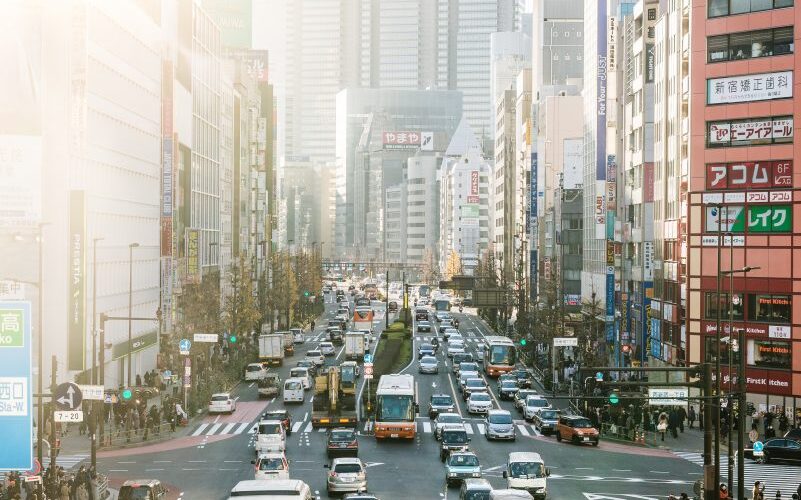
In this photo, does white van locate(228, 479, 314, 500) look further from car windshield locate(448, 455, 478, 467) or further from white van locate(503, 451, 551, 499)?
car windshield locate(448, 455, 478, 467)

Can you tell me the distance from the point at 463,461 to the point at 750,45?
3383cm

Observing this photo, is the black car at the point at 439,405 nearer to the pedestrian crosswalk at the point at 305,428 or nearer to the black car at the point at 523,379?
the pedestrian crosswalk at the point at 305,428

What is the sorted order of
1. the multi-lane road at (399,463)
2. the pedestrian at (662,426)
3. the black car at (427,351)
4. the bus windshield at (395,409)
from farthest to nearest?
1. the black car at (427,351)
2. the pedestrian at (662,426)
3. the bus windshield at (395,409)
4. the multi-lane road at (399,463)

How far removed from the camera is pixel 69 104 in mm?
66250

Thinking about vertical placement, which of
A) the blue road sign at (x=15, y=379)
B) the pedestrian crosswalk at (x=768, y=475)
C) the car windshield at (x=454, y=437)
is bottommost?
the pedestrian crosswalk at (x=768, y=475)

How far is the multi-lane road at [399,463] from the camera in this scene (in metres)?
42.4

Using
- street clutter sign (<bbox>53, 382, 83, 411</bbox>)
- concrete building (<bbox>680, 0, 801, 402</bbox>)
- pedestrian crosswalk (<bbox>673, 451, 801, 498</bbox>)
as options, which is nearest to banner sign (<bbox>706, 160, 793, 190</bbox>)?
concrete building (<bbox>680, 0, 801, 402</bbox>)

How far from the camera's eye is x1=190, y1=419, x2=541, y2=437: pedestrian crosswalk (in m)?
59.2

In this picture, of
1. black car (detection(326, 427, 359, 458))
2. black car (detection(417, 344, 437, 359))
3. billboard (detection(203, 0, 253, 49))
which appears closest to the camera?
black car (detection(326, 427, 359, 458))

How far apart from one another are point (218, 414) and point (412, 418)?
1576 cm

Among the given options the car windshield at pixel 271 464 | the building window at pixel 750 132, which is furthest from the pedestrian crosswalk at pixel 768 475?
the building window at pixel 750 132

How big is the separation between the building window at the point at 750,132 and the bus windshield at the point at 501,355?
24.3 m

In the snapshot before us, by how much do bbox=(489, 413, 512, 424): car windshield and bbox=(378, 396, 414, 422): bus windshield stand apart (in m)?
3.82

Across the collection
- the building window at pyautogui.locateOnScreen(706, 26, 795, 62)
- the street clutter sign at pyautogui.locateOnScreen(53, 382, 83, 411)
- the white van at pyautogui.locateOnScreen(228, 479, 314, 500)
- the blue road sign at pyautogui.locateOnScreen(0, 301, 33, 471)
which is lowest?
the white van at pyautogui.locateOnScreen(228, 479, 314, 500)
